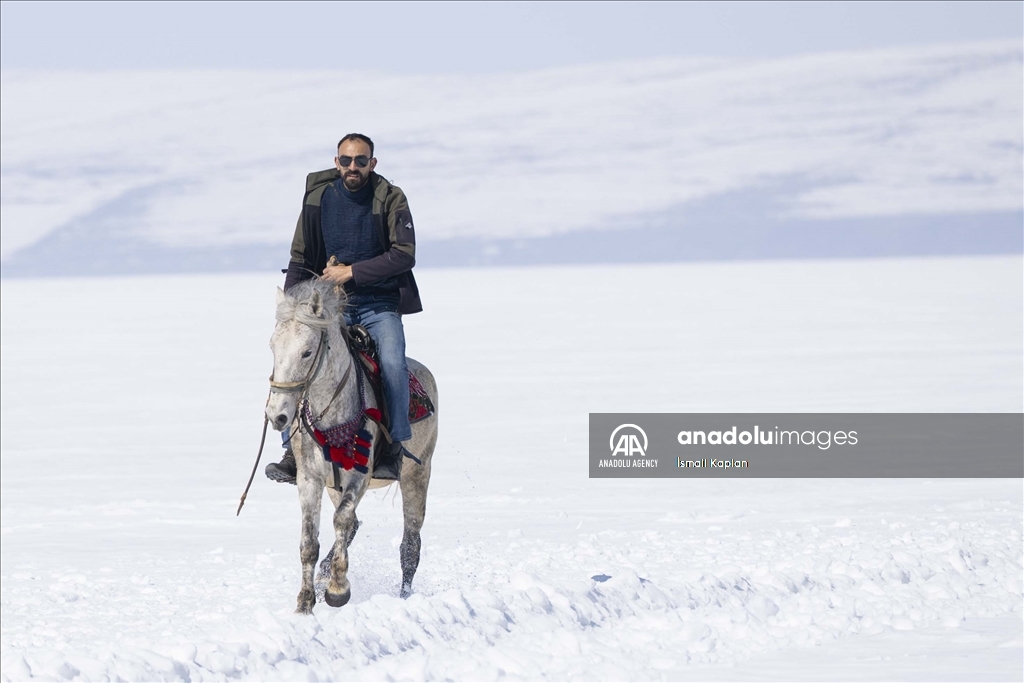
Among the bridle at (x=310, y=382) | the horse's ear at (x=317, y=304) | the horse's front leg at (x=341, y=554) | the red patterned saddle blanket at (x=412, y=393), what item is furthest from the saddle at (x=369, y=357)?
the horse's ear at (x=317, y=304)

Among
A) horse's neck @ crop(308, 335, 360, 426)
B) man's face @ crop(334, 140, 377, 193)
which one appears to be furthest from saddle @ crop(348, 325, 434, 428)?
man's face @ crop(334, 140, 377, 193)

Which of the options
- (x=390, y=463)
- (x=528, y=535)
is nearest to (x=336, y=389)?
(x=390, y=463)

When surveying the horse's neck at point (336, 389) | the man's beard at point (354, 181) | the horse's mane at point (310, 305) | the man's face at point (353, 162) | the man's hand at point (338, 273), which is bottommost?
the horse's neck at point (336, 389)

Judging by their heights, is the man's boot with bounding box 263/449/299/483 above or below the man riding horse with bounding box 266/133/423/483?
below

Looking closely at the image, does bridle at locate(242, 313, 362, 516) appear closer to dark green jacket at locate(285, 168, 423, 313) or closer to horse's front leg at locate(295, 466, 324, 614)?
horse's front leg at locate(295, 466, 324, 614)

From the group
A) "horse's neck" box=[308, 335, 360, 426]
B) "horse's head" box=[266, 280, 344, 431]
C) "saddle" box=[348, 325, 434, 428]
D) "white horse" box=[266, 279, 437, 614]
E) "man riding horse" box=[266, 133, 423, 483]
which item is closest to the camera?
"horse's head" box=[266, 280, 344, 431]

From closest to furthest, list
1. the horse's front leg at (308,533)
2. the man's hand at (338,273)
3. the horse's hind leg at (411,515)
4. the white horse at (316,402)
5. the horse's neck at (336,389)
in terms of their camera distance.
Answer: the white horse at (316,402) < the horse's neck at (336,389) < the man's hand at (338,273) < the horse's front leg at (308,533) < the horse's hind leg at (411,515)

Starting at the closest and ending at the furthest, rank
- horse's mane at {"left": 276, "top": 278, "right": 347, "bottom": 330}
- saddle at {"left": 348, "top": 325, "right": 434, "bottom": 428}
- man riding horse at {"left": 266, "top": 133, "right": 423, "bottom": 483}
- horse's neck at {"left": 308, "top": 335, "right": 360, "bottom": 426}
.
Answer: horse's mane at {"left": 276, "top": 278, "right": 347, "bottom": 330}, horse's neck at {"left": 308, "top": 335, "right": 360, "bottom": 426}, man riding horse at {"left": 266, "top": 133, "right": 423, "bottom": 483}, saddle at {"left": 348, "top": 325, "right": 434, "bottom": 428}

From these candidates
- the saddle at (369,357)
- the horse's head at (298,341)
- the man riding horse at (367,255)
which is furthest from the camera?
the saddle at (369,357)

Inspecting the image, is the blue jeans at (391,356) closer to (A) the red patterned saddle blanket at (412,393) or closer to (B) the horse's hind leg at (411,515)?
(A) the red patterned saddle blanket at (412,393)

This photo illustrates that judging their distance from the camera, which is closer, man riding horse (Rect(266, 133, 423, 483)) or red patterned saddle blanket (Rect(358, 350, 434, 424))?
man riding horse (Rect(266, 133, 423, 483))

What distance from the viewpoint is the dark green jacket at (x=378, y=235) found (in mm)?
7918

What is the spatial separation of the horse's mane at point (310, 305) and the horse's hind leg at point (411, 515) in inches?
86.3

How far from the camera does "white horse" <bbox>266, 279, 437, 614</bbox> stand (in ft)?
23.2
